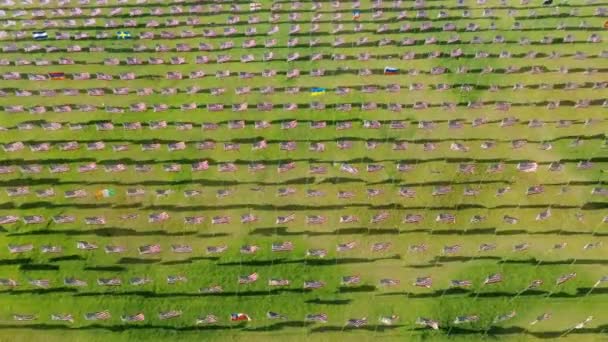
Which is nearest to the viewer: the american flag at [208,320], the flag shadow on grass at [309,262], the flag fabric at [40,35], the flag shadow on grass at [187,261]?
the american flag at [208,320]

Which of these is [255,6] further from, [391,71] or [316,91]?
[391,71]

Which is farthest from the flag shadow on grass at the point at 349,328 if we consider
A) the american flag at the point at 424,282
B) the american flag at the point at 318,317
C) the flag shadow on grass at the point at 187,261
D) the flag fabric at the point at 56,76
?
the flag fabric at the point at 56,76

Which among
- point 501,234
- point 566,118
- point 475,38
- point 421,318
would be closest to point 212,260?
point 421,318

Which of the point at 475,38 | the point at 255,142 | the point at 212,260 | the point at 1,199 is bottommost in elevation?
the point at 212,260

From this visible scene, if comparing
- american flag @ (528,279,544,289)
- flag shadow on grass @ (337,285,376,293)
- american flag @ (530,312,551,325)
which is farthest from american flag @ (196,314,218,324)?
american flag @ (528,279,544,289)

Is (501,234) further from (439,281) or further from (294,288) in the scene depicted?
(294,288)

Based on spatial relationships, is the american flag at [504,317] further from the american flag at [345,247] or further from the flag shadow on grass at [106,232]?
the flag shadow on grass at [106,232]

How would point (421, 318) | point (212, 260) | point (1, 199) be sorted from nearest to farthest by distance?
1. point (421, 318)
2. point (212, 260)
3. point (1, 199)
